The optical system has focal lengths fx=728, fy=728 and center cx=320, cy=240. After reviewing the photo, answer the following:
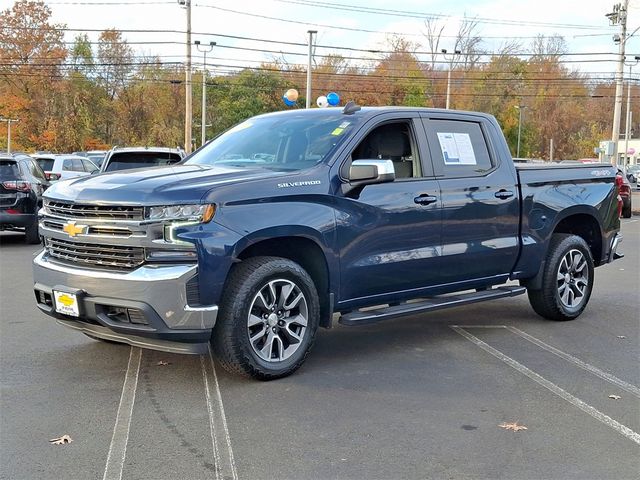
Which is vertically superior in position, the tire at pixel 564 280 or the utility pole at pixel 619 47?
the utility pole at pixel 619 47

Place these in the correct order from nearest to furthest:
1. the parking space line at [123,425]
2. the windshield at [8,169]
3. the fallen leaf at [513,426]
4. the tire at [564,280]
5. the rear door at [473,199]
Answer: the parking space line at [123,425] < the fallen leaf at [513,426] < the rear door at [473,199] < the tire at [564,280] < the windshield at [8,169]

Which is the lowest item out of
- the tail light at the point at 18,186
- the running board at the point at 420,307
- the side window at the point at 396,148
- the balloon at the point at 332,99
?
the running board at the point at 420,307

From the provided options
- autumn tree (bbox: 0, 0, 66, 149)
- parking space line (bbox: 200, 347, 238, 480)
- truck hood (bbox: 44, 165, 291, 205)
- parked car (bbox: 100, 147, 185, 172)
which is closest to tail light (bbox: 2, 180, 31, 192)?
parked car (bbox: 100, 147, 185, 172)

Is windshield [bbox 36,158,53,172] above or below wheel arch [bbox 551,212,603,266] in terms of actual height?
above

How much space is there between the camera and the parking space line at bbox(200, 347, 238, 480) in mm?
3697

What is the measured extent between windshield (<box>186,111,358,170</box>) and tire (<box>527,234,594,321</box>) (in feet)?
8.72

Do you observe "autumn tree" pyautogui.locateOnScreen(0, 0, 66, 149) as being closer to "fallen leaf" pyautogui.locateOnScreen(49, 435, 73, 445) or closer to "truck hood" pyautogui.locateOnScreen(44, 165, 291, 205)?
"truck hood" pyautogui.locateOnScreen(44, 165, 291, 205)

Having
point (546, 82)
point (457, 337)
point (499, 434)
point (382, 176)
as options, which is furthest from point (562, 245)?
point (546, 82)

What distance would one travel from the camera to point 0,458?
381cm

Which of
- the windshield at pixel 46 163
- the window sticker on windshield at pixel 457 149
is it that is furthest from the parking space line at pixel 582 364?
the windshield at pixel 46 163

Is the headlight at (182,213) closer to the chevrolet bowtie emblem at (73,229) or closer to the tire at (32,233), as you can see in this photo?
the chevrolet bowtie emblem at (73,229)

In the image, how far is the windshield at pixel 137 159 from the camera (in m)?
12.9

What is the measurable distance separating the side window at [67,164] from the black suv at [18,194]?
1058 centimetres

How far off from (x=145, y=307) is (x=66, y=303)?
0.71 m
